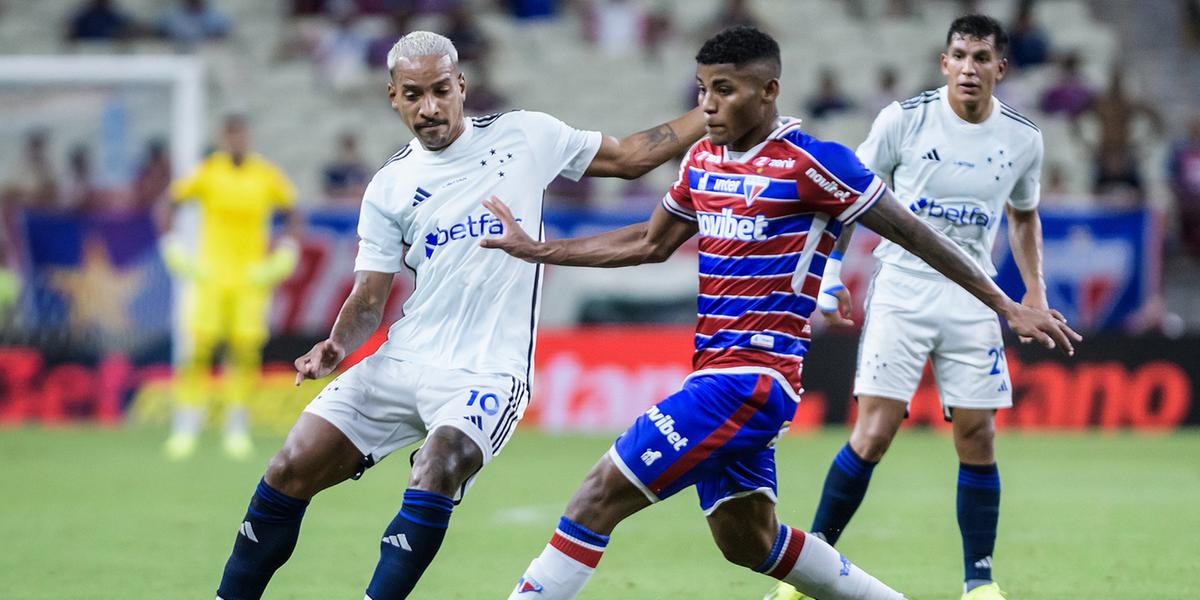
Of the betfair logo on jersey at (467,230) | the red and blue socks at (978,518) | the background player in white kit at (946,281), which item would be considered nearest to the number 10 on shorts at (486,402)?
the betfair logo on jersey at (467,230)

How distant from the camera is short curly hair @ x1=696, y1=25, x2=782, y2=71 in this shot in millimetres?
5348

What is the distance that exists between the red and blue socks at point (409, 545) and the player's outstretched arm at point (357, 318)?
0.57 m

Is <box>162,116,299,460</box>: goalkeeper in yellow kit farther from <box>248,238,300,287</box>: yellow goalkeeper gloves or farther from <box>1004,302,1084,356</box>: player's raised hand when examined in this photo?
<box>1004,302,1084,356</box>: player's raised hand

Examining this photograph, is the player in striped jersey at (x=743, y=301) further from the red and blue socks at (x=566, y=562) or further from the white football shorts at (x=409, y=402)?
the white football shorts at (x=409, y=402)

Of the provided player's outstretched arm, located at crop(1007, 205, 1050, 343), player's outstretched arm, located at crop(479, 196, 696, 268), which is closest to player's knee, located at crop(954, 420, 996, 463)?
player's outstretched arm, located at crop(1007, 205, 1050, 343)

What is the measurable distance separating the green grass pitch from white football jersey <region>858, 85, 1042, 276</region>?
1.64 meters

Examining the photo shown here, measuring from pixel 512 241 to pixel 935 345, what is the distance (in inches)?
95.6

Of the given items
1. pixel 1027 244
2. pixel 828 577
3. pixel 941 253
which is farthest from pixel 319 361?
pixel 1027 244

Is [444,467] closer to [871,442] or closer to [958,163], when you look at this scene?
[871,442]

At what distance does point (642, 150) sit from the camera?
6.38 m

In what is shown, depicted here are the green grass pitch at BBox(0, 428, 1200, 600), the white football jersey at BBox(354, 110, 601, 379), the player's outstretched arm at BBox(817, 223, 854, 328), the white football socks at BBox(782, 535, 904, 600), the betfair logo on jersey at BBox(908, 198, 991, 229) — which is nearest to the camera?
the white football socks at BBox(782, 535, 904, 600)

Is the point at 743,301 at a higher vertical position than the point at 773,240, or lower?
lower

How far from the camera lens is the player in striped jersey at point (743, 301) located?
532 centimetres

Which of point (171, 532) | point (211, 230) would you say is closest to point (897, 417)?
point (171, 532)
